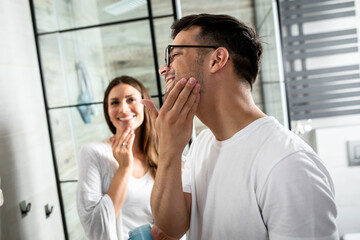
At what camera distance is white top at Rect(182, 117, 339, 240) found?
55 centimetres

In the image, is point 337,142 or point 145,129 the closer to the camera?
point 145,129

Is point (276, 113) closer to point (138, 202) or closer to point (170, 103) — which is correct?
point (138, 202)

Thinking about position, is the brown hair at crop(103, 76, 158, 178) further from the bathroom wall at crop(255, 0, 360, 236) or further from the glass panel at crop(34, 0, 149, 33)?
the bathroom wall at crop(255, 0, 360, 236)

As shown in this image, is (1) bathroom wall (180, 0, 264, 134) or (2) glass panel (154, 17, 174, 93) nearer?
(2) glass panel (154, 17, 174, 93)

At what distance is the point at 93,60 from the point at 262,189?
4.23 feet

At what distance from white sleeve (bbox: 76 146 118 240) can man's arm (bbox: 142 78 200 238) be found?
541 millimetres

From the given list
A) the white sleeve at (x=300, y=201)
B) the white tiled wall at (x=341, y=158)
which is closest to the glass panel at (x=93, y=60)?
the white sleeve at (x=300, y=201)

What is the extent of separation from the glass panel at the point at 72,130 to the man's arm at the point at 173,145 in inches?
36.4

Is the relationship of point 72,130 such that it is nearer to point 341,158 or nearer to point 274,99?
point 274,99

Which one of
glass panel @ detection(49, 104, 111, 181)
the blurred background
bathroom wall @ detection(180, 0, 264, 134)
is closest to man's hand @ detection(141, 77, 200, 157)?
the blurred background

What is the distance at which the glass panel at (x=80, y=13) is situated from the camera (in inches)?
60.1

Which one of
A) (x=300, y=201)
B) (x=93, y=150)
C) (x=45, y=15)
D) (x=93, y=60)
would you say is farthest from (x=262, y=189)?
(x=45, y=15)

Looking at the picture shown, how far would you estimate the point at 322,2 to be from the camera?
2.08 m

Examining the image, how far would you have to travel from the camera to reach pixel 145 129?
1.45 meters
